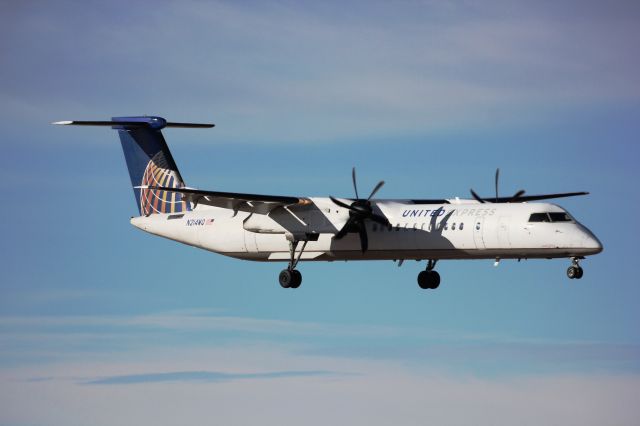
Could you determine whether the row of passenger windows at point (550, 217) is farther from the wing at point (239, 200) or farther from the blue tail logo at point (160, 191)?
the blue tail logo at point (160, 191)

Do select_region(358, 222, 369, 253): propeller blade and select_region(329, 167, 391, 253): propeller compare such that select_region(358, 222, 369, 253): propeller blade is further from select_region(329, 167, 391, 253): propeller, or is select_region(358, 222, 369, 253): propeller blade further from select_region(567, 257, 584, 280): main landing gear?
select_region(567, 257, 584, 280): main landing gear

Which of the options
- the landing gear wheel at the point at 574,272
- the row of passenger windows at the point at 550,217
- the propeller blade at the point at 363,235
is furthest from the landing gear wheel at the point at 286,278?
the landing gear wheel at the point at 574,272

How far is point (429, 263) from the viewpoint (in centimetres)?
3822

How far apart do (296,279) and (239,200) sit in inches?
145

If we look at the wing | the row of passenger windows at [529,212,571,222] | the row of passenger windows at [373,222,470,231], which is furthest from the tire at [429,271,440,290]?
the row of passenger windows at [529,212,571,222]

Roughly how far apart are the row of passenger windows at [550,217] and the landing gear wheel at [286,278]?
9472 millimetres

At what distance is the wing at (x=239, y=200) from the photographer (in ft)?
118

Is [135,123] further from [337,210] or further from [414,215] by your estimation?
[414,215]

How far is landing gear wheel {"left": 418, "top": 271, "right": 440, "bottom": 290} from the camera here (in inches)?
1511

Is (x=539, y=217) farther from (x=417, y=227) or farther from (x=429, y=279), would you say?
(x=429, y=279)

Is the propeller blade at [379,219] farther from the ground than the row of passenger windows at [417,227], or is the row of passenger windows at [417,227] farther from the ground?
the propeller blade at [379,219]

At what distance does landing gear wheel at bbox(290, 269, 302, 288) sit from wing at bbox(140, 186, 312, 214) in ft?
8.22

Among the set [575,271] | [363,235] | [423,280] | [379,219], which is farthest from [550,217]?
[423,280]

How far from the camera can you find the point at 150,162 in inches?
1666
